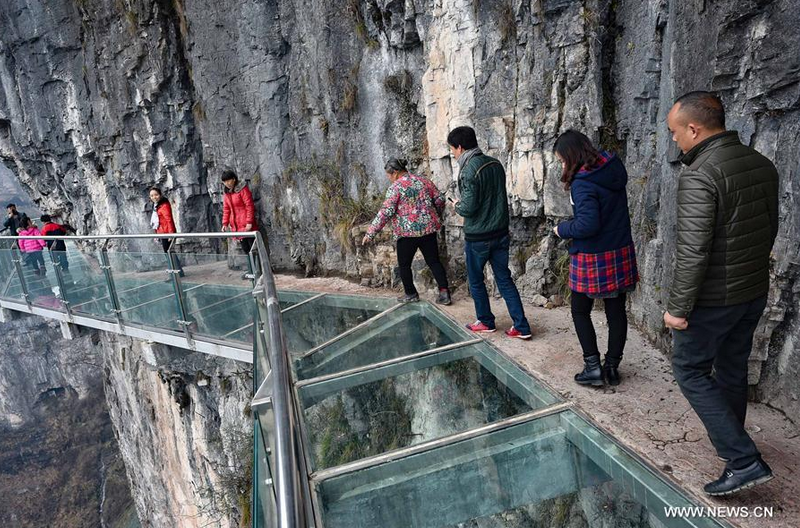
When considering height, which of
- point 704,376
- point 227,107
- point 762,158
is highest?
point 227,107

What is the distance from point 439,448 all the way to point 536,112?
4141 mm

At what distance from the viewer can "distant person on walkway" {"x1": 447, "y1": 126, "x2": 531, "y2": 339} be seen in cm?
455

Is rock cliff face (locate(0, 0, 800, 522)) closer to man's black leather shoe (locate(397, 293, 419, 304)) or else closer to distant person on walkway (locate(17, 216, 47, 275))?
man's black leather shoe (locate(397, 293, 419, 304))

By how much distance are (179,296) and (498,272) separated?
398 centimetres

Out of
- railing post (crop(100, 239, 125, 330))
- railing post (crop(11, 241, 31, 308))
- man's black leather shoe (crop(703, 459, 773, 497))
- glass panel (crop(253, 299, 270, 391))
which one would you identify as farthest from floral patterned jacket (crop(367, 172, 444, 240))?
railing post (crop(11, 241, 31, 308))

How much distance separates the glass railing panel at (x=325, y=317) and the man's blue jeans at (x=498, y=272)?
1.53 meters

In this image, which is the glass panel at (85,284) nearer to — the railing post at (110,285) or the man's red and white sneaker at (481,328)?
the railing post at (110,285)

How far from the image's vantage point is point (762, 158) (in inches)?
93.6

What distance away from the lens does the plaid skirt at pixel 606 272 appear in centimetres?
348

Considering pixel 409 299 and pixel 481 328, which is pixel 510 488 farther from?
pixel 409 299

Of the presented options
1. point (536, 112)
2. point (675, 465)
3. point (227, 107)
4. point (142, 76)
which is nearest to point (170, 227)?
point (227, 107)

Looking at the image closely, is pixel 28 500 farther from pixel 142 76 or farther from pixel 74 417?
pixel 142 76

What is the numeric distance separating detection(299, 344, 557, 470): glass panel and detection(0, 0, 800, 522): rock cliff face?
160 centimetres

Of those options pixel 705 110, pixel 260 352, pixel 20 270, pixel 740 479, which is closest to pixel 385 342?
pixel 260 352
